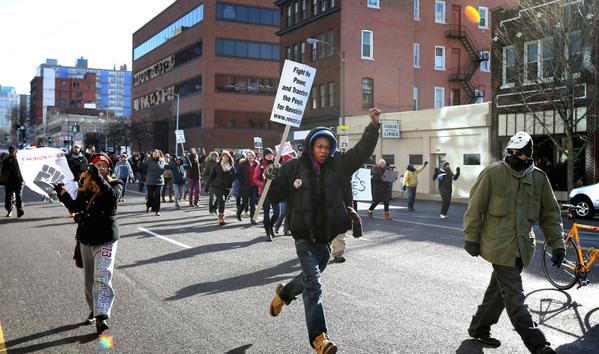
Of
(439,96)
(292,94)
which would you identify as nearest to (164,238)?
(292,94)

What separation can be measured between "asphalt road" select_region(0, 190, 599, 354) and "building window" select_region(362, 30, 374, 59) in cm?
3131

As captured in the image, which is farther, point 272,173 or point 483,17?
point 483,17

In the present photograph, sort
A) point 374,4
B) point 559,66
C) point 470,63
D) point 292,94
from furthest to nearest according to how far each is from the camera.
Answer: point 470,63 → point 374,4 → point 559,66 → point 292,94

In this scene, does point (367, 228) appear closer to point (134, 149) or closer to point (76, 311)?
point (76, 311)

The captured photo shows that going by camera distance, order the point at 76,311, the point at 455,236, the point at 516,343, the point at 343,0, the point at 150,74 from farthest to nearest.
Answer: the point at 150,74, the point at 343,0, the point at 455,236, the point at 76,311, the point at 516,343

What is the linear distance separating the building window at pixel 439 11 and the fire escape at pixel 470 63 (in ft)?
2.86

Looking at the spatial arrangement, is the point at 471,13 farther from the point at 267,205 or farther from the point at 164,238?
the point at 164,238

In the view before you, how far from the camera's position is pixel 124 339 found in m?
5.45

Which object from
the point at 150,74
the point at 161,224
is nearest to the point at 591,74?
the point at 161,224

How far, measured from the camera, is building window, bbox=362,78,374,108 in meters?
41.9

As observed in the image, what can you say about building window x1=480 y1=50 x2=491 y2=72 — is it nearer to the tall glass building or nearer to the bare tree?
the bare tree

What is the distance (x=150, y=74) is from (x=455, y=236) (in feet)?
228

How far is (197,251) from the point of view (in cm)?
1070

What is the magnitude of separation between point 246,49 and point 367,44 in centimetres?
2177
